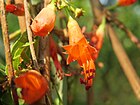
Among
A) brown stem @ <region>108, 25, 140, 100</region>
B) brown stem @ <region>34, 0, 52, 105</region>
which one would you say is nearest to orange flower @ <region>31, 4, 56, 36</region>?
brown stem @ <region>34, 0, 52, 105</region>

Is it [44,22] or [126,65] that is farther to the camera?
[126,65]

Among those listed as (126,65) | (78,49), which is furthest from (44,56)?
(126,65)

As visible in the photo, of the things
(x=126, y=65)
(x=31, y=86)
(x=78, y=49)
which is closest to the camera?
(x=31, y=86)

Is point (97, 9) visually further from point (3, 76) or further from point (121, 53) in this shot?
point (3, 76)

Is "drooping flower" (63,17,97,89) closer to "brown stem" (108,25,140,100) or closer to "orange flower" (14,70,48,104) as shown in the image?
"orange flower" (14,70,48,104)

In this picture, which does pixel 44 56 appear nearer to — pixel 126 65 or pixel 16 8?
pixel 16 8

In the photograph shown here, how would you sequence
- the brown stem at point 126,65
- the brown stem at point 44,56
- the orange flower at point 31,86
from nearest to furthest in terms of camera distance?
the orange flower at point 31,86 < the brown stem at point 44,56 < the brown stem at point 126,65

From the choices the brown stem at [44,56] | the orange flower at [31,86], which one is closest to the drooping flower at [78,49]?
the brown stem at [44,56]

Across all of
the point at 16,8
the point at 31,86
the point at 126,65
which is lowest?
the point at 126,65

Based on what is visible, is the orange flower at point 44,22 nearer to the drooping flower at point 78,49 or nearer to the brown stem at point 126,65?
the drooping flower at point 78,49
